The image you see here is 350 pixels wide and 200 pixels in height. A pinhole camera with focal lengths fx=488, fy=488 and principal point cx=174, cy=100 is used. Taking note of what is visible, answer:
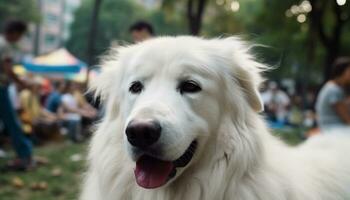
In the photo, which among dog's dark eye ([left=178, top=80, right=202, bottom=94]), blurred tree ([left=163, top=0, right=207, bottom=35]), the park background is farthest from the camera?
blurred tree ([left=163, top=0, right=207, bottom=35])

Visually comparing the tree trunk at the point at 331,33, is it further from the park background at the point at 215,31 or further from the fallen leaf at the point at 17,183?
the fallen leaf at the point at 17,183

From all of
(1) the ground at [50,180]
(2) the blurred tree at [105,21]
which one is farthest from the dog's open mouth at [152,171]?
(2) the blurred tree at [105,21]

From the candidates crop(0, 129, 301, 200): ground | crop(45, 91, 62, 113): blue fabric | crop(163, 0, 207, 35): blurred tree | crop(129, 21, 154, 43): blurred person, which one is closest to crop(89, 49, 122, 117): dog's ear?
crop(0, 129, 301, 200): ground

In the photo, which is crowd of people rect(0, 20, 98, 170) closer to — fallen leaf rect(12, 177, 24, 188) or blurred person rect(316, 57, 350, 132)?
fallen leaf rect(12, 177, 24, 188)

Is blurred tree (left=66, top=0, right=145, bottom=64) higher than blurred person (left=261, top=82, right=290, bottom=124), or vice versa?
blurred person (left=261, top=82, right=290, bottom=124)

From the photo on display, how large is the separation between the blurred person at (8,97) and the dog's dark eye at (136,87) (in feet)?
12.8

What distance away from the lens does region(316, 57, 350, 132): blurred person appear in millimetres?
6098

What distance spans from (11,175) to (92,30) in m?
5.13

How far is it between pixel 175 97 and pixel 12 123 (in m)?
4.54

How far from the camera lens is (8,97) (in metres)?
6.34

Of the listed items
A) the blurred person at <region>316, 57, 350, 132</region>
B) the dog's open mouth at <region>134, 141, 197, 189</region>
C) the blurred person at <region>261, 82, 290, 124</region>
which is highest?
the dog's open mouth at <region>134, 141, 197, 189</region>

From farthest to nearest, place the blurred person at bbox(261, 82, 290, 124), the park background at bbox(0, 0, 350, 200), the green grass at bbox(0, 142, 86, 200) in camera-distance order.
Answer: the blurred person at bbox(261, 82, 290, 124), the park background at bbox(0, 0, 350, 200), the green grass at bbox(0, 142, 86, 200)

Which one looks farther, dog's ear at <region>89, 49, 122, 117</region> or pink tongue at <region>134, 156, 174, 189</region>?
dog's ear at <region>89, 49, 122, 117</region>

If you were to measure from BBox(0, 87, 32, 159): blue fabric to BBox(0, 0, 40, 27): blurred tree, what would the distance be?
115 feet
